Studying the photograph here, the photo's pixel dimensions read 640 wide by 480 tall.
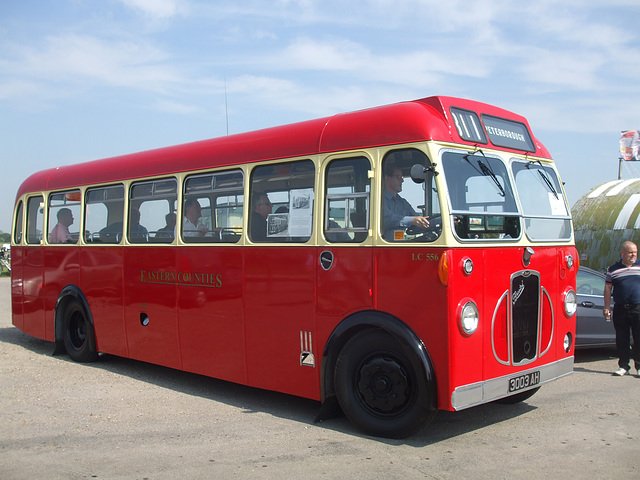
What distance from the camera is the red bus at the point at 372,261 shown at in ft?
19.0

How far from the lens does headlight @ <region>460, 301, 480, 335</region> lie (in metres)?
5.68

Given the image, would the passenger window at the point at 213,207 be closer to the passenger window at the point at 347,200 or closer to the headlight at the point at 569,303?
the passenger window at the point at 347,200

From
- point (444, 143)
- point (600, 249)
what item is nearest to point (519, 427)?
point (444, 143)

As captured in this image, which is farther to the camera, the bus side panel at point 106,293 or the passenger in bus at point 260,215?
the bus side panel at point 106,293

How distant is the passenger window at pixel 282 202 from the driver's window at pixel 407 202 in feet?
3.01

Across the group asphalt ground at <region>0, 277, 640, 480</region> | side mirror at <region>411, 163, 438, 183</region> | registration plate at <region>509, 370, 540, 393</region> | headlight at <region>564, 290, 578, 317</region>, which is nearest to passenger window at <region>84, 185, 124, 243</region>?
asphalt ground at <region>0, 277, 640, 480</region>

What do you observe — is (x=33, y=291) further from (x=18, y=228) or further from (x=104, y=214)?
(x=104, y=214)

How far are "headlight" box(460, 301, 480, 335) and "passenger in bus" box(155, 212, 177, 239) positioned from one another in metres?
4.11

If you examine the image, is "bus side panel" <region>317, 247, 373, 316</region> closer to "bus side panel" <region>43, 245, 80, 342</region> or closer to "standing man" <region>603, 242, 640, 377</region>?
"standing man" <region>603, 242, 640, 377</region>

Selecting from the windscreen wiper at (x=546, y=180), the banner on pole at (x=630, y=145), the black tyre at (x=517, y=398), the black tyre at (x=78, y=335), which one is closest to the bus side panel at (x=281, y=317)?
the black tyre at (x=517, y=398)

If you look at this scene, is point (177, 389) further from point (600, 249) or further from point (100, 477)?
point (600, 249)

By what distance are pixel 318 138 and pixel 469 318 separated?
7.53 feet

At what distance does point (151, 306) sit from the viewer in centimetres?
888

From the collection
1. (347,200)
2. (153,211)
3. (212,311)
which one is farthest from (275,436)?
(153,211)
